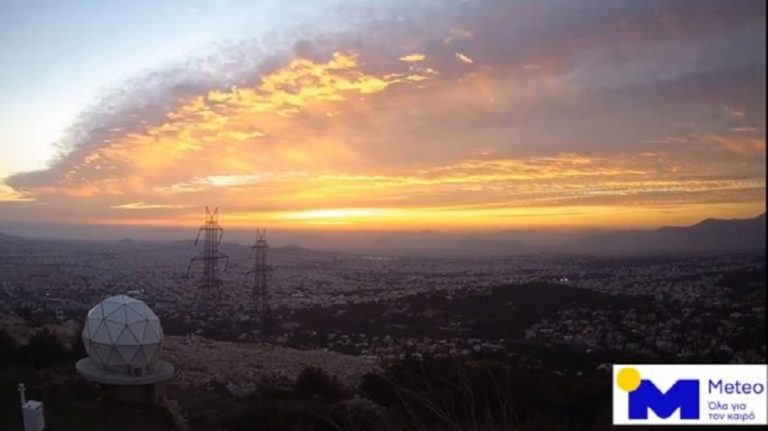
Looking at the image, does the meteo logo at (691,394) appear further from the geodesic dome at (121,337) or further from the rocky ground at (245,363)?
the geodesic dome at (121,337)

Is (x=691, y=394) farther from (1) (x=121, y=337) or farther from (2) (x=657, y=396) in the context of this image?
(1) (x=121, y=337)

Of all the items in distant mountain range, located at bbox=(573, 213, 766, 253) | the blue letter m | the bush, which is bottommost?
the bush

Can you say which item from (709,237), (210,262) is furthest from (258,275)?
(709,237)

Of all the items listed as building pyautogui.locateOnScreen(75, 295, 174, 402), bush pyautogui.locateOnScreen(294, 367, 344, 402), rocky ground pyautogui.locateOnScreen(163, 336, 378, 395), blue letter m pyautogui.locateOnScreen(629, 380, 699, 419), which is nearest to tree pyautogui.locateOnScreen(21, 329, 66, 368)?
building pyautogui.locateOnScreen(75, 295, 174, 402)

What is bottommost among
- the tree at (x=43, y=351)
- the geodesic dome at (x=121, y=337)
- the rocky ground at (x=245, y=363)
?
the rocky ground at (x=245, y=363)

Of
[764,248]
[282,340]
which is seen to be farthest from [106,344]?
[764,248]

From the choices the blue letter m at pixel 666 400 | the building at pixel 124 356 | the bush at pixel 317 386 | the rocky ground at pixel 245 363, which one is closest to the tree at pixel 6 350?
the building at pixel 124 356

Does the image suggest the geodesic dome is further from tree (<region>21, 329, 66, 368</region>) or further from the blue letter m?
the blue letter m

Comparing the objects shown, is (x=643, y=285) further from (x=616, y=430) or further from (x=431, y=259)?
(x=431, y=259)
